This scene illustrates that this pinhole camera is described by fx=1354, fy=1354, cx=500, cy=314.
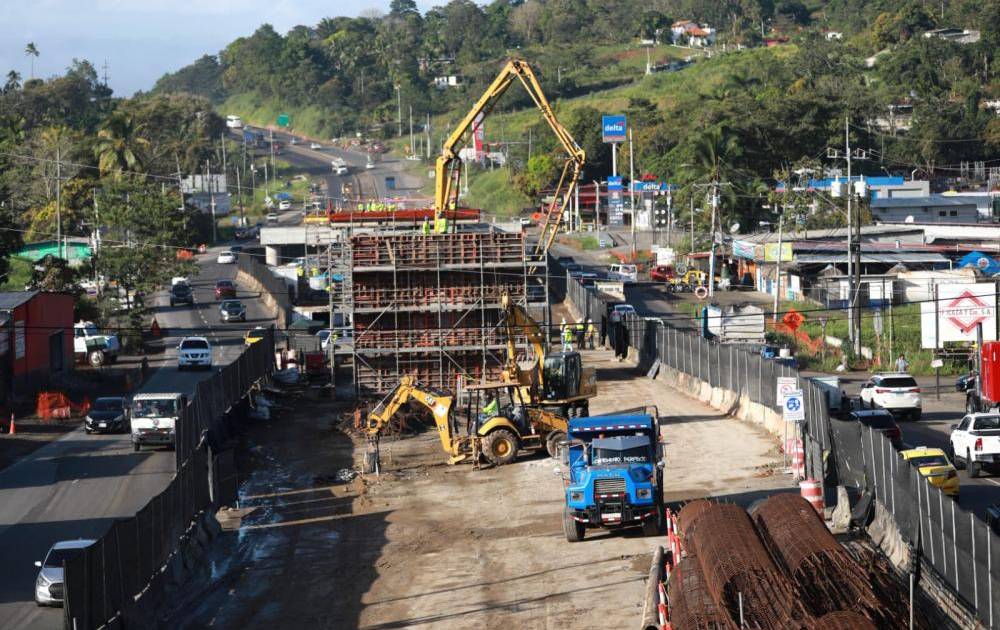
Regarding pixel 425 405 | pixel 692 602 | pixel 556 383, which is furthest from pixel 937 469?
pixel 425 405

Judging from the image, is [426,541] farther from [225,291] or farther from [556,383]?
[225,291]

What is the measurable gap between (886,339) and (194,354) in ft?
107

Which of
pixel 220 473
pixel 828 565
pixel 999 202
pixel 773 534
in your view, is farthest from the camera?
pixel 999 202

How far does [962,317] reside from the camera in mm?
51094

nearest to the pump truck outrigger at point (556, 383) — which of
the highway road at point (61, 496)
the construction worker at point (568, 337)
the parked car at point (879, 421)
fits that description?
the parked car at point (879, 421)

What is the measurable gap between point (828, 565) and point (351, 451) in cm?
2765

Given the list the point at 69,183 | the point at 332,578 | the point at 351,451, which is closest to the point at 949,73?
the point at 69,183

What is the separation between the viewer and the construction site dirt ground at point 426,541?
2539 cm

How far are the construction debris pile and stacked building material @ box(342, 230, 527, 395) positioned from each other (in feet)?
97.8

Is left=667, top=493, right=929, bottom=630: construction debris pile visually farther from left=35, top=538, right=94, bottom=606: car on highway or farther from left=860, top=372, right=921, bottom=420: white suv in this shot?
left=860, top=372, right=921, bottom=420: white suv

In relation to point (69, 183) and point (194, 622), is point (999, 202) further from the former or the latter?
point (194, 622)

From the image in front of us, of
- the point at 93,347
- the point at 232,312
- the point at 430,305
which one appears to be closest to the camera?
the point at 430,305

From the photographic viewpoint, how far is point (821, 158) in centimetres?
13362

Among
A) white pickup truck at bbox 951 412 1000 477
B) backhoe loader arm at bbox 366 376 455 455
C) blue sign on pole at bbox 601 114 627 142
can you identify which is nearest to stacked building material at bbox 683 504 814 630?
white pickup truck at bbox 951 412 1000 477
